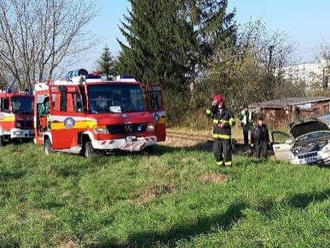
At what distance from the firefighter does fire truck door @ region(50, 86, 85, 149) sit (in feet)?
14.4

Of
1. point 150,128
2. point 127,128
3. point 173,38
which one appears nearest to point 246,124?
point 150,128

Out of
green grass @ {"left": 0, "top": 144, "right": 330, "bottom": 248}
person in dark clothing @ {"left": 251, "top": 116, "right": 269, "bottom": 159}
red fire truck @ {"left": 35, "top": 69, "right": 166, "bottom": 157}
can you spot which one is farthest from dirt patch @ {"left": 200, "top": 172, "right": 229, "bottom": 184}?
person in dark clothing @ {"left": 251, "top": 116, "right": 269, "bottom": 159}

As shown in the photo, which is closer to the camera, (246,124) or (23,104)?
(246,124)

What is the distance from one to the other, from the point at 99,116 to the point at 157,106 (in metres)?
3.14

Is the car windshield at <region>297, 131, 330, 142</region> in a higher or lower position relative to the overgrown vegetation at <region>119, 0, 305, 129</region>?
lower

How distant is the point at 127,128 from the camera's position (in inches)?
613

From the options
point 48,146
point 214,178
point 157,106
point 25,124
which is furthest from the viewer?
point 25,124

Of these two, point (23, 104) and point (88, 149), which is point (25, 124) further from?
point (88, 149)

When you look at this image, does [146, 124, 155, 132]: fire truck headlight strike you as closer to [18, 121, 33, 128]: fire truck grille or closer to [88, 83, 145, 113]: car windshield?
[88, 83, 145, 113]: car windshield

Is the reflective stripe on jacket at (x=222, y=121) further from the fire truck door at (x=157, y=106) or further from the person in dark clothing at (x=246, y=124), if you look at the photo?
the person in dark clothing at (x=246, y=124)

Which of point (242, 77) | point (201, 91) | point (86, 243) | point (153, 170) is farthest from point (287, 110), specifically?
point (86, 243)

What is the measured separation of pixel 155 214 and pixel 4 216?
9.85 ft

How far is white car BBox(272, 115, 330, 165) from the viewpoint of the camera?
13.0 m

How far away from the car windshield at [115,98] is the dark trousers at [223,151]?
3.89 m
